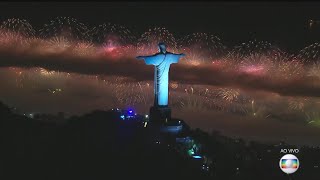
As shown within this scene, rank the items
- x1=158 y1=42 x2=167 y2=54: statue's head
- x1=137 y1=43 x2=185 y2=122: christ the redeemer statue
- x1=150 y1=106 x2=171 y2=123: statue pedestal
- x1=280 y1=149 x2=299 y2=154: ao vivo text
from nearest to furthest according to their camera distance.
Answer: x1=280 y1=149 x2=299 y2=154: ao vivo text < x1=150 y1=106 x2=171 y2=123: statue pedestal < x1=137 y1=43 x2=185 y2=122: christ the redeemer statue < x1=158 y1=42 x2=167 y2=54: statue's head

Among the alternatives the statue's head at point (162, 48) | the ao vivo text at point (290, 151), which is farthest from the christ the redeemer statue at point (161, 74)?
the ao vivo text at point (290, 151)

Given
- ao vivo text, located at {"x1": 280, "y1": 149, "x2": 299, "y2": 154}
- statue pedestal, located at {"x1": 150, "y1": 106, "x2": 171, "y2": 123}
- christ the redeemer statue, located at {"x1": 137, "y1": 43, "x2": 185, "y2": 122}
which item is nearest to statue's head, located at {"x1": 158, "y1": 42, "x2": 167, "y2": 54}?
christ the redeemer statue, located at {"x1": 137, "y1": 43, "x2": 185, "y2": 122}

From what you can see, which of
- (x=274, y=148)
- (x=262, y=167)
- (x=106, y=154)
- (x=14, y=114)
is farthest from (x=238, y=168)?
(x=14, y=114)

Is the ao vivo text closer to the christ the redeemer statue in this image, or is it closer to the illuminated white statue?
the christ the redeemer statue

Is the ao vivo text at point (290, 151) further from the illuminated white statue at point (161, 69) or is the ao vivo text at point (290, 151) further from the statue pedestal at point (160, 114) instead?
the illuminated white statue at point (161, 69)

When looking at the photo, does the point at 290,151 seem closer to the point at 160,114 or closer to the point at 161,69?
the point at 160,114

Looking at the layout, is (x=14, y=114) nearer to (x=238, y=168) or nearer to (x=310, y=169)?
(x=238, y=168)

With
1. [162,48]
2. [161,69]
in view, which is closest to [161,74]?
[161,69]

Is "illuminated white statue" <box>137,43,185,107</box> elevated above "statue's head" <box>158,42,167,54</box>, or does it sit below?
below
